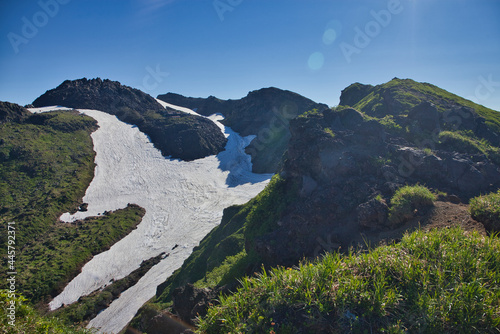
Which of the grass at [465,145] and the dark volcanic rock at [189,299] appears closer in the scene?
the dark volcanic rock at [189,299]

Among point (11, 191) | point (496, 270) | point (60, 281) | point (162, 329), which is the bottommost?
point (60, 281)

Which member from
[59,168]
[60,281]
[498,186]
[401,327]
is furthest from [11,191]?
[498,186]

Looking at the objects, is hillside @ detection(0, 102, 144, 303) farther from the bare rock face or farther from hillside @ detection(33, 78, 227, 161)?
the bare rock face

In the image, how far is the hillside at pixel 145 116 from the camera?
60.3 metres

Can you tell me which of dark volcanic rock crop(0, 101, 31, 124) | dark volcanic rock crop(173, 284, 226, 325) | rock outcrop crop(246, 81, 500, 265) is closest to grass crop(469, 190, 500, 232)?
rock outcrop crop(246, 81, 500, 265)

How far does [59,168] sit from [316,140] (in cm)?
4535

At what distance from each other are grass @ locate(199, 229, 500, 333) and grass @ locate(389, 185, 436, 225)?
2.59m

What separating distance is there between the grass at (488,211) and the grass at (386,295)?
1.52m

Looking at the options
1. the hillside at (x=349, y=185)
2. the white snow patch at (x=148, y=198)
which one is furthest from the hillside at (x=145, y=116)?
the hillside at (x=349, y=185)

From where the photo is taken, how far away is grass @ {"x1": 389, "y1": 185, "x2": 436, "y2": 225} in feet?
27.1

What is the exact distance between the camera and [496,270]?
179 inches

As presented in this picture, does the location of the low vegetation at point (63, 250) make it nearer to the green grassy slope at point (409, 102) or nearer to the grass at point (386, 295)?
the grass at point (386, 295)

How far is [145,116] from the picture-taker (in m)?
73.5

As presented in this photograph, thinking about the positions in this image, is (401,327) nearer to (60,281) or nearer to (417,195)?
(417,195)
